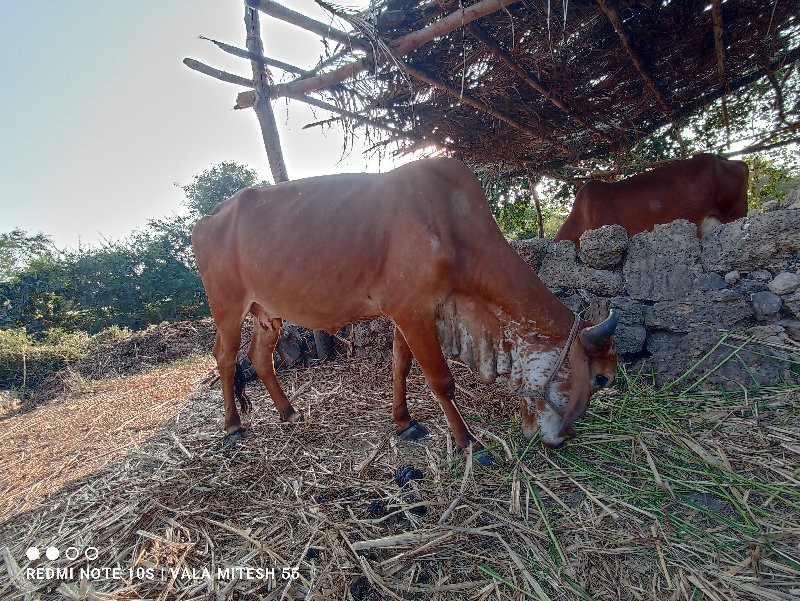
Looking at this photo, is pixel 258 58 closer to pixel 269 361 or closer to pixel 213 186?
pixel 269 361

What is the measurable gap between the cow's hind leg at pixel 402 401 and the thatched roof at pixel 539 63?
242 centimetres

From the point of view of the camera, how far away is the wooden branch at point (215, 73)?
4141 millimetres

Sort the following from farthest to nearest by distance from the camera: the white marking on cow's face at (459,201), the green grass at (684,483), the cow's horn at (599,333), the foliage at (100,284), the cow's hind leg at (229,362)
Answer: the foliage at (100,284) < the cow's hind leg at (229,362) < the white marking on cow's face at (459,201) < the cow's horn at (599,333) < the green grass at (684,483)

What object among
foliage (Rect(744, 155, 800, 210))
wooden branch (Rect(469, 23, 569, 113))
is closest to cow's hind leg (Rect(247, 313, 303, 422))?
wooden branch (Rect(469, 23, 569, 113))

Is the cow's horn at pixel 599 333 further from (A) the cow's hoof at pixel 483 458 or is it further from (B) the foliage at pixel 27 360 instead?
(B) the foliage at pixel 27 360

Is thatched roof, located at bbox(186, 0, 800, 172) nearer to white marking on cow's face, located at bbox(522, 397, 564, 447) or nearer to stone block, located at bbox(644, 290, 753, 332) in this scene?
stone block, located at bbox(644, 290, 753, 332)

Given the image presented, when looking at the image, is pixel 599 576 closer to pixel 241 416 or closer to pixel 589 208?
pixel 241 416

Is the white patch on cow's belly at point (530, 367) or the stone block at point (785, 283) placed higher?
the stone block at point (785, 283)

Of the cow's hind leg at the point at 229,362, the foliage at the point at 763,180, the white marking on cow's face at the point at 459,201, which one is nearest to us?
the white marking on cow's face at the point at 459,201

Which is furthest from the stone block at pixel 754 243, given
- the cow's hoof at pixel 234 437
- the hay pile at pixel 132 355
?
the hay pile at pixel 132 355

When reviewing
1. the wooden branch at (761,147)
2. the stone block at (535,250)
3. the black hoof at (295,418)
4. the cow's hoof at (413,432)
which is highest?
the wooden branch at (761,147)

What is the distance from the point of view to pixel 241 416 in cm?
384

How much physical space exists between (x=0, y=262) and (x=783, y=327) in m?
23.9

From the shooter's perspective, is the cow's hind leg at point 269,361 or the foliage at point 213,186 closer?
the cow's hind leg at point 269,361
